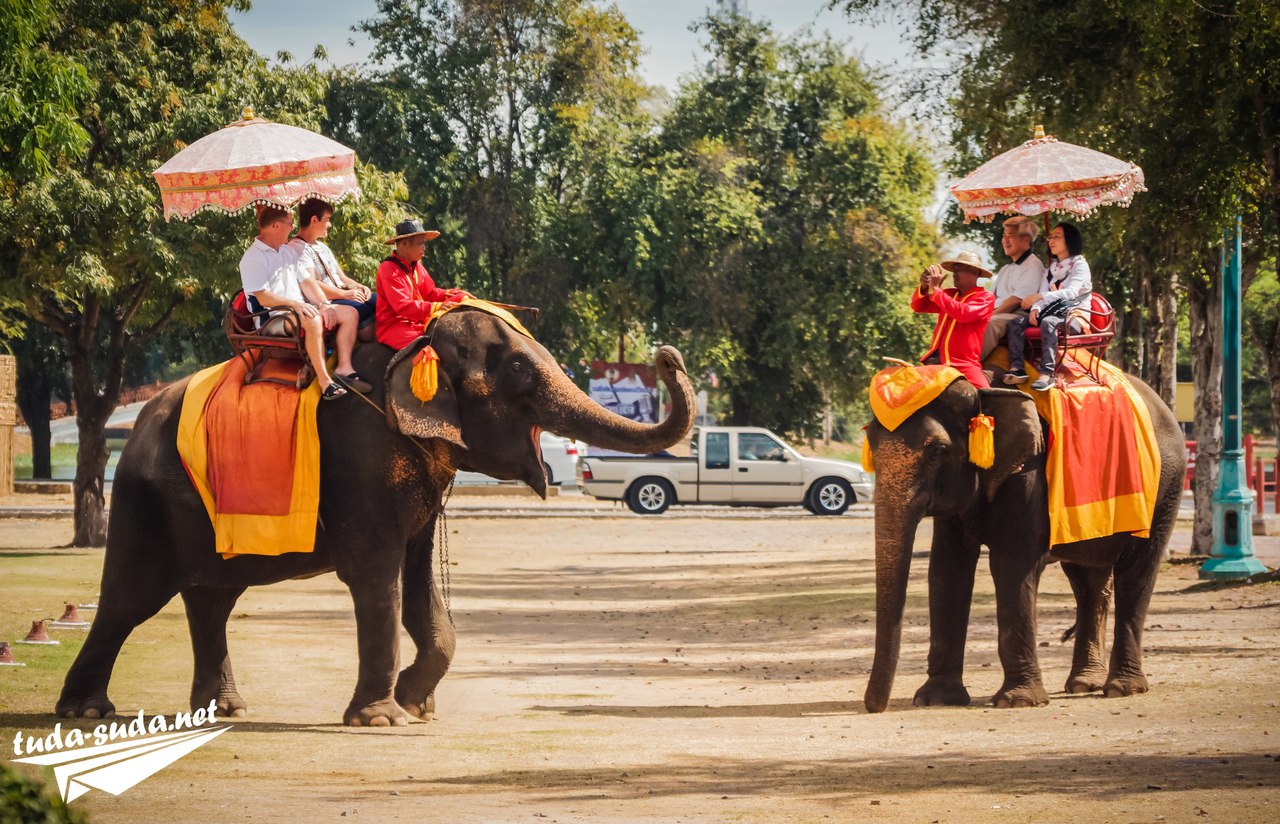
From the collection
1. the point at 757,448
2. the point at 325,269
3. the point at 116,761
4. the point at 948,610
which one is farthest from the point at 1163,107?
the point at 757,448

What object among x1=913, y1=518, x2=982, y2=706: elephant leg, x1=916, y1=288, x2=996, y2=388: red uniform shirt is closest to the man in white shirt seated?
x1=916, y1=288, x2=996, y2=388: red uniform shirt

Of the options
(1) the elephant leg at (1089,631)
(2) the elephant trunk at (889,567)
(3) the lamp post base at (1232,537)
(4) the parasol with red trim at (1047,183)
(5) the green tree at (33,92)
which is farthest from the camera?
(3) the lamp post base at (1232,537)

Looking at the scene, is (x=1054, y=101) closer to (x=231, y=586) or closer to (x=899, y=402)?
(x=899, y=402)

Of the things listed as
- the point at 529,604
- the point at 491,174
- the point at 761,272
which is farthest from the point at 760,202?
the point at 529,604

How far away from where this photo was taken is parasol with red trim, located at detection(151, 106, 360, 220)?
11094mm

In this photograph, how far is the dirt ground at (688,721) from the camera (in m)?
7.86

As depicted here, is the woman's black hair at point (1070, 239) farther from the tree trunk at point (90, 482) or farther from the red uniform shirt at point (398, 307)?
the tree trunk at point (90, 482)

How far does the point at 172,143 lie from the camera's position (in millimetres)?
24156

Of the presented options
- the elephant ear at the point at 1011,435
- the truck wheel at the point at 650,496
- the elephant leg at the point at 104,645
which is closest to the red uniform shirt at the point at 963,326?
the elephant ear at the point at 1011,435

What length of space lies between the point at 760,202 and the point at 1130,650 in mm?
34890

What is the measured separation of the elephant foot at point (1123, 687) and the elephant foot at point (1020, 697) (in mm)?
808

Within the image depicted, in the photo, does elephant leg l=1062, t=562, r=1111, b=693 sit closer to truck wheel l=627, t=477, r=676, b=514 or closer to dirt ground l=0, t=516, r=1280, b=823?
dirt ground l=0, t=516, r=1280, b=823

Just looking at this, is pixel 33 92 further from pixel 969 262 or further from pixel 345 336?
pixel 969 262

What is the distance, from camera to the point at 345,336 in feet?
34.8
